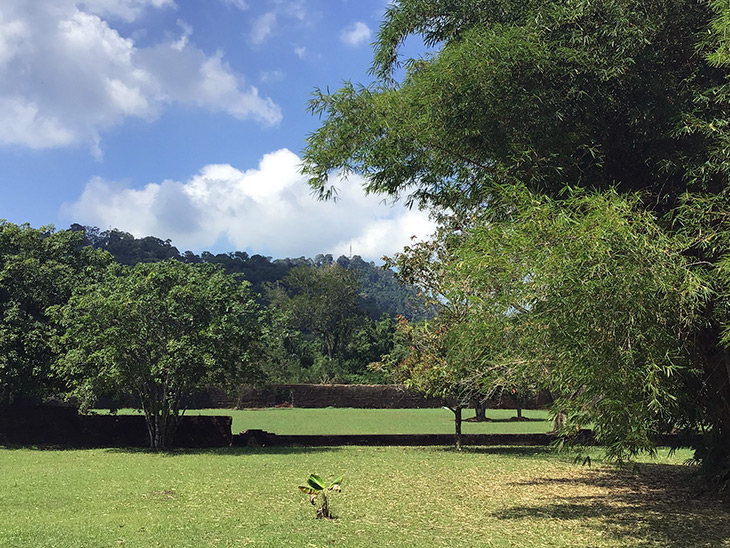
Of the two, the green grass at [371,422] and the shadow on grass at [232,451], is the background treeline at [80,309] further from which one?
the green grass at [371,422]

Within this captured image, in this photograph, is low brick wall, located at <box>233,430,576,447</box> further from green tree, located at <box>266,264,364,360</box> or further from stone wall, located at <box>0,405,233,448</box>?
green tree, located at <box>266,264,364,360</box>

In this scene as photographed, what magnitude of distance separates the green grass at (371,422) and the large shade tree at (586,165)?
42.8ft

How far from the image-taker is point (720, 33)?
22.6 ft

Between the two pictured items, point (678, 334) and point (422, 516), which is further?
point (422, 516)

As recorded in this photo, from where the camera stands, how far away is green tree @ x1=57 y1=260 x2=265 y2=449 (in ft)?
46.4

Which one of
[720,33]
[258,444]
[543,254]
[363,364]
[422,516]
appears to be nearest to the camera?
[543,254]

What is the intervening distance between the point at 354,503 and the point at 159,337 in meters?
7.69

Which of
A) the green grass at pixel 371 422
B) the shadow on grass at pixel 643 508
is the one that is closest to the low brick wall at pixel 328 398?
the green grass at pixel 371 422

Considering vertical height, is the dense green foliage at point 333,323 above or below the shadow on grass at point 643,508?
above

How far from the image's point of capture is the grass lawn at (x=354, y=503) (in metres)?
6.67

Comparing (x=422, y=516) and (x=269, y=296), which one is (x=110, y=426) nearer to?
(x=422, y=516)

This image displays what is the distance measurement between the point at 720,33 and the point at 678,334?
3.19 m

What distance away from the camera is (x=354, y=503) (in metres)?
8.63

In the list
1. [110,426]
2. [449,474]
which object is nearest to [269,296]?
[110,426]
